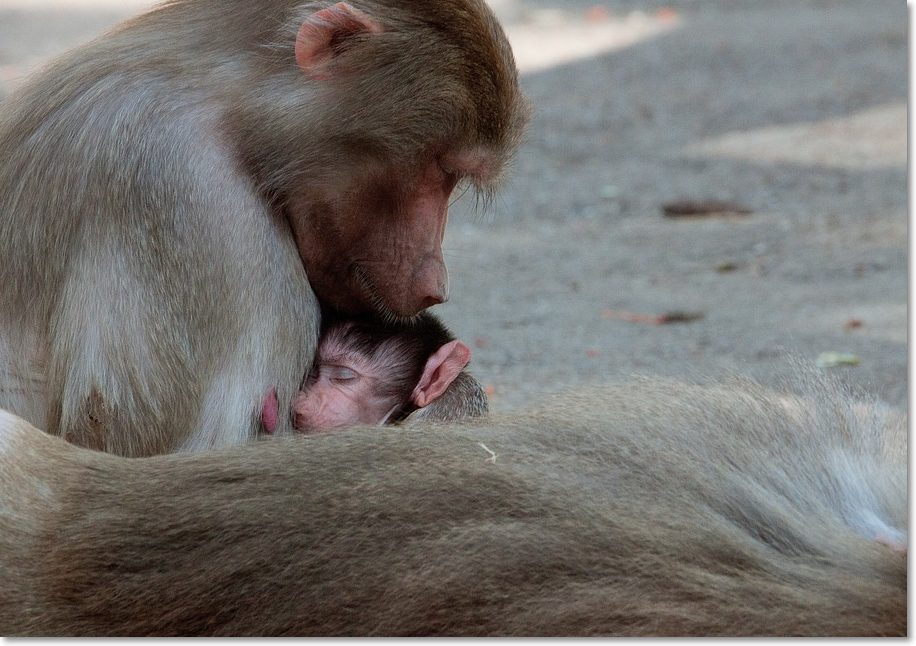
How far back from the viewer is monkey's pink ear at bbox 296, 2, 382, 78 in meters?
2.95

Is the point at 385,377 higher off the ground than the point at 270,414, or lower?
lower

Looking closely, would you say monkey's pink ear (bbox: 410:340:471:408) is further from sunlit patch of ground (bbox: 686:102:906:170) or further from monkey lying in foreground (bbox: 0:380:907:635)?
sunlit patch of ground (bbox: 686:102:906:170)

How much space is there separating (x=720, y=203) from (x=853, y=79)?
2.53 m

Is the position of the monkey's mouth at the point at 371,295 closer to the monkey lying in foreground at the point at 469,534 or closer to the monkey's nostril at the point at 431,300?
the monkey's nostril at the point at 431,300

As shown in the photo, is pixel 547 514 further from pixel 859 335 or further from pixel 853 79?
pixel 853 79

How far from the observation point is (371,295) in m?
3.18

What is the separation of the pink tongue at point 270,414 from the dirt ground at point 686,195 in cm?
87

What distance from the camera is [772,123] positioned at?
8875mm

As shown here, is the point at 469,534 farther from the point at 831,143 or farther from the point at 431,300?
the point at 831,143

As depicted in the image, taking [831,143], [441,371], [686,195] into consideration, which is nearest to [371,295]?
[441,371]

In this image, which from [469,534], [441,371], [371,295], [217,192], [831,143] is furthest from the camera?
[831,143]

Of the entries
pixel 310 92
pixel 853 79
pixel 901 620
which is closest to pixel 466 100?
pixel 310 92

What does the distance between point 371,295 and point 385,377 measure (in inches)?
13.0

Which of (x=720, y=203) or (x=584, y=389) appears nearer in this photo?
(x=584, y=389)
